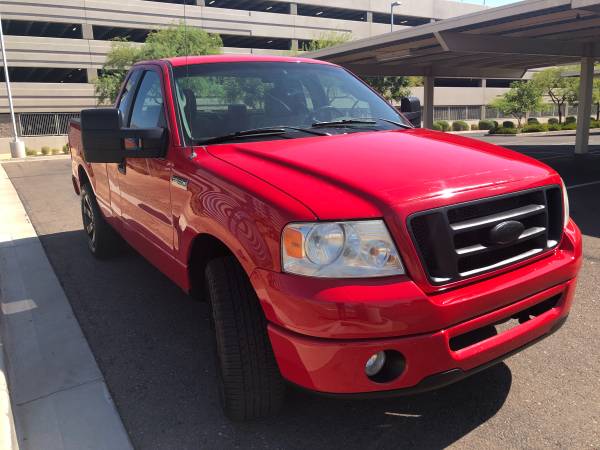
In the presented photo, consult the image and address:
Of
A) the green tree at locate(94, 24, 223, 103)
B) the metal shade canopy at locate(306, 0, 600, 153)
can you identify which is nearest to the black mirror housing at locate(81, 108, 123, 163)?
the metal shade canopy at locate(306, 0, 600, 153)

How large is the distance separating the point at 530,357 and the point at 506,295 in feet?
4.28

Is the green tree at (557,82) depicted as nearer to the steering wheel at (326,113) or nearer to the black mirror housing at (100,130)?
the steering wheel at (326,113)

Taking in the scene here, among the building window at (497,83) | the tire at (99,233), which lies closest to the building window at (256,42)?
the building window at (497,83)

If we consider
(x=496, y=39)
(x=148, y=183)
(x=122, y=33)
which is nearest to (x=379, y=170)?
(x=148, y=183)

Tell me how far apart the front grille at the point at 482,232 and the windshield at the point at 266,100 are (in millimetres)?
1199

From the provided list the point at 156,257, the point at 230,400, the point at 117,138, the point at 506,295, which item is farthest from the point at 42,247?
the point at 506,295

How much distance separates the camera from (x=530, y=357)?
343 centimetres

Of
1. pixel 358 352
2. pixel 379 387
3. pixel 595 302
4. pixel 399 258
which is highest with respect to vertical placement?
pixel 399 258

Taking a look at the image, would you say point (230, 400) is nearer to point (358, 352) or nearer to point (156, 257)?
point (358, 352)

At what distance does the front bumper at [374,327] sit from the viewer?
83.3 inches

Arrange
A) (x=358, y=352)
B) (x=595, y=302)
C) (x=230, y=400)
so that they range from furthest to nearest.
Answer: (x=595, y=302) < (x=230, y=400) < (x=358, y=352)

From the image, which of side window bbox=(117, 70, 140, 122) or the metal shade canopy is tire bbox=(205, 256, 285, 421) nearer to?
side window bbox=(117, 70, 140, 122)

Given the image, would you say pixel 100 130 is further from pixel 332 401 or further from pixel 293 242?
pixel 332 401

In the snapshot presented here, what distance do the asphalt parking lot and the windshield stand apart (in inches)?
60.1
